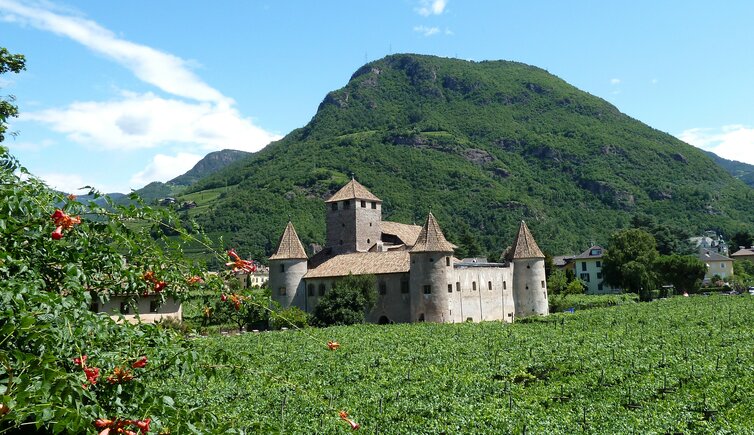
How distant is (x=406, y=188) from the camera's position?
138m

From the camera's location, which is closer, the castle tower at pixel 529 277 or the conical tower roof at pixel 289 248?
the conical tower roof at pixel 289 248

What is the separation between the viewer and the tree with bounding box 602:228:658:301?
66938mm

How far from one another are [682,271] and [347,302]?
44163mm

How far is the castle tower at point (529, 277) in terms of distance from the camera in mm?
51469

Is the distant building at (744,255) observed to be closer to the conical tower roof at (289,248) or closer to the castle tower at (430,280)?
the castle tower at (430,280)

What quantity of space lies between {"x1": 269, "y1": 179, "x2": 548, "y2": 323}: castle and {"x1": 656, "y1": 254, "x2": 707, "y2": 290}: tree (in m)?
26.0

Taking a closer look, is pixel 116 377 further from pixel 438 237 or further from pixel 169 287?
pixel 438 237

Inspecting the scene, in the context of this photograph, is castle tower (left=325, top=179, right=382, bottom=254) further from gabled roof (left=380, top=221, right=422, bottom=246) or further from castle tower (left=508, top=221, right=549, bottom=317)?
castle tower (left=508, top=221, right=549, bottom=317)

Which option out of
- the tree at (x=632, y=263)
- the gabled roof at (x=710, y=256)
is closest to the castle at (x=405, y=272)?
the tree at (x=632, y=263)

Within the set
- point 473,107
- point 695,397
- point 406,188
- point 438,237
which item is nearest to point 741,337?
point 695,397

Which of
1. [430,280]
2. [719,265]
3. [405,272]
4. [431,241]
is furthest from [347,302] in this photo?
[719,265]

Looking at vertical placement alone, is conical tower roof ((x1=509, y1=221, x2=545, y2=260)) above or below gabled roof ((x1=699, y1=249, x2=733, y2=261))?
above

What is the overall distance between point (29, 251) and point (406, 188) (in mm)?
133741

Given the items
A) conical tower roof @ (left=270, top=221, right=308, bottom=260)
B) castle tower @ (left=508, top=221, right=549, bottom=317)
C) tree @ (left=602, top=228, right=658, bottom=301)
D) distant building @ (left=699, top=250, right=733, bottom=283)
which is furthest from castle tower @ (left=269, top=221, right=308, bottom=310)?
distant building @ (left=699, top=250, right=733, bottom=283)
